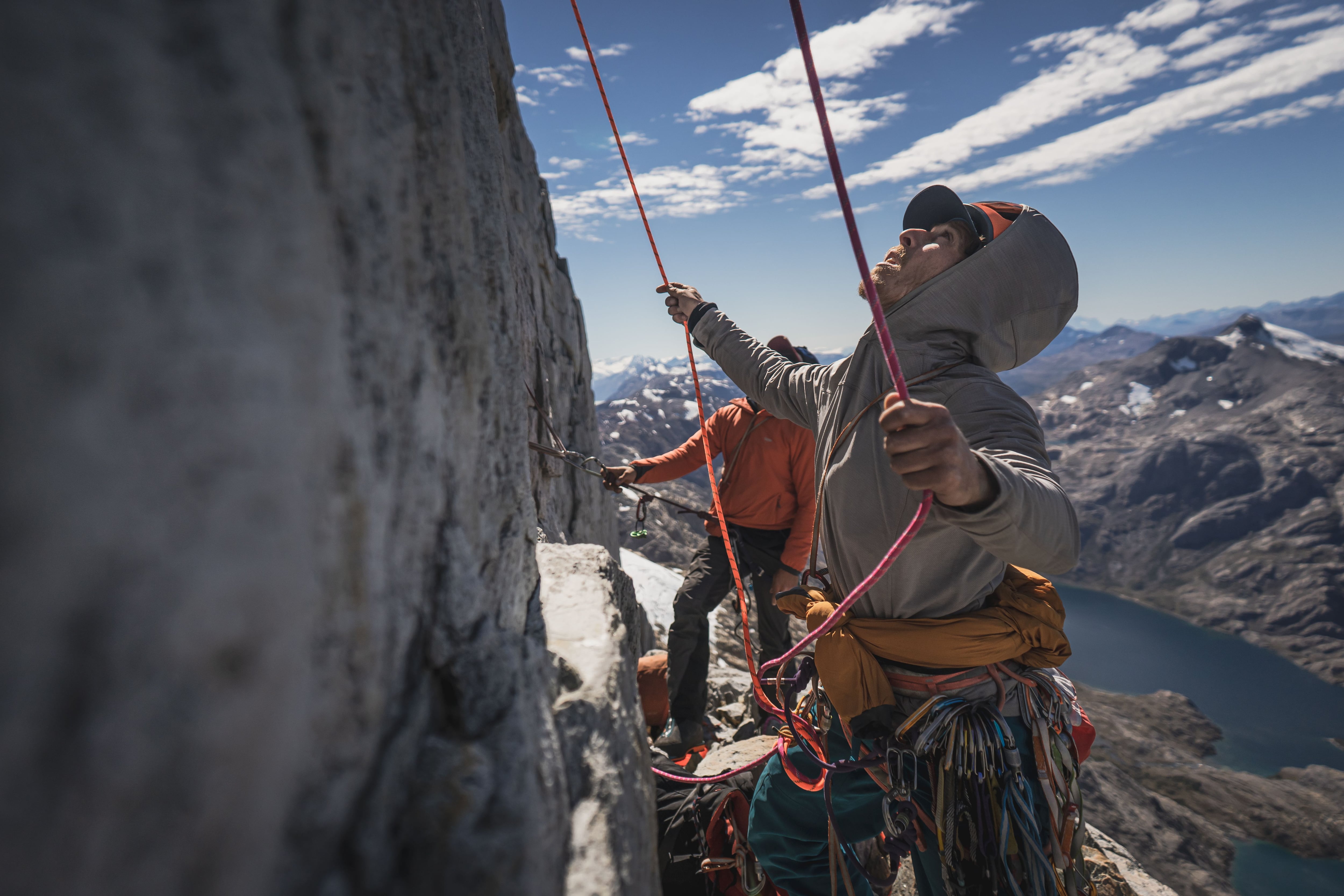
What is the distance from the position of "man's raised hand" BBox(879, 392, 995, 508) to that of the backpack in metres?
2.18

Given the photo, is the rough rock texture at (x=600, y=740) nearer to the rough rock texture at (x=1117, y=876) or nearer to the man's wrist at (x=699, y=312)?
the man's wrist at (x=699, y=312)

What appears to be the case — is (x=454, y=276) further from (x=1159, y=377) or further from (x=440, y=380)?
(x=1159, y=377)

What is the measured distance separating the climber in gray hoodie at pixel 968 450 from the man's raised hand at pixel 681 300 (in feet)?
3.04

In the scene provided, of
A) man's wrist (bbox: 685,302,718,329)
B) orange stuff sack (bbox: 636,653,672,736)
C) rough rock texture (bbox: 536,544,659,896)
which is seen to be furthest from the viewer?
orange stuff sack (bbox: 636,653,672,736)

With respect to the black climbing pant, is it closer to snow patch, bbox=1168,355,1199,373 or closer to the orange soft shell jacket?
the orange soft shell jacket

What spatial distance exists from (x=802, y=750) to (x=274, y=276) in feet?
8.00

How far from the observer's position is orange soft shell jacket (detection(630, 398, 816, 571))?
4.20 metres

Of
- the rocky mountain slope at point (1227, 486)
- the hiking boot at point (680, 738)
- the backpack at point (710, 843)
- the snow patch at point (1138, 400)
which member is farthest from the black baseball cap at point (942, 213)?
the snow patch at point (1138, 400)

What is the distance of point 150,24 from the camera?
2.18 ft

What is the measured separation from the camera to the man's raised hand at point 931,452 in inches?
54.3

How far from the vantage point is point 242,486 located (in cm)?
69

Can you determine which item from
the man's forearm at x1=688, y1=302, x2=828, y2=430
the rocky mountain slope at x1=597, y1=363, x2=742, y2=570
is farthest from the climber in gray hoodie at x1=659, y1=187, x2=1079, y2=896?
the rocky mountain slope at x1=597, y1=363, x2=742, y2=570

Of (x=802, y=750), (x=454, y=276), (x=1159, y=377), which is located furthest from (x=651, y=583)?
(x=1159, y=377)

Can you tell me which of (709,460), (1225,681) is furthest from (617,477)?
(1225,681)
